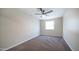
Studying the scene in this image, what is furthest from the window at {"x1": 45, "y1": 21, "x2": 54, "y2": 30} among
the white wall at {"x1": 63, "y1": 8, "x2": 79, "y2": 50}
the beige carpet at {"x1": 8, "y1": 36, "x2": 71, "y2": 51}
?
the white wall at {"x1": 63, "y1": 8, "x2": 79, "y2": 50}

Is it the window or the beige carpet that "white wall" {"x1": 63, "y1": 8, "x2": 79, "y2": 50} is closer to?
the beige carpet

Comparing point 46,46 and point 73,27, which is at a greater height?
point 73,27

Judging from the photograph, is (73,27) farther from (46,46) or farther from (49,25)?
(46,46)

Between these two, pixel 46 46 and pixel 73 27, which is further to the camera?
pixel 46 46

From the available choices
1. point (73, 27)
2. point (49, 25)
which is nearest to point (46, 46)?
point (49, 25)

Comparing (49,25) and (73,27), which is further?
(49,25)

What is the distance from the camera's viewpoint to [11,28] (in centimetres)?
250

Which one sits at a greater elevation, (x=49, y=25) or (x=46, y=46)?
(x=49, y=25)

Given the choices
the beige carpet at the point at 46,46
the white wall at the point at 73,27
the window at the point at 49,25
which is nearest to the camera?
the white wall at the point at 73,27

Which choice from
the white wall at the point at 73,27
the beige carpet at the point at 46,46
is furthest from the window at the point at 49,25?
the white wall at the point at 73,27

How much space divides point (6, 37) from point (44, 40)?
1.77 meters

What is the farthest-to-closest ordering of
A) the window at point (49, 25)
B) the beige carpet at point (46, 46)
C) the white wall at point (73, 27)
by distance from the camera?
1. the window at point (49, 25)
2. the beige carpet at point (46, 46)
3. the white wall at point (73, 27)

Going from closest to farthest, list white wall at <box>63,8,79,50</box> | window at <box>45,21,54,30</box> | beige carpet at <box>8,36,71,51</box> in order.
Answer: white wall at <box>63,8,79,50</box>
beige carpet at <box>8,36,71,51</box>
window at <box>45,21,54,30</box>

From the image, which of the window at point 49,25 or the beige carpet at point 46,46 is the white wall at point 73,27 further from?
the window at point 49,25
